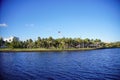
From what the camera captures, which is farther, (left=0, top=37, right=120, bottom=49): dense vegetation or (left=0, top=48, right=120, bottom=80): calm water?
(left=0, top=37, right=120, bottom=49): dense vegetation

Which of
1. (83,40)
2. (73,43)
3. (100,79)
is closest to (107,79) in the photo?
(100,79)

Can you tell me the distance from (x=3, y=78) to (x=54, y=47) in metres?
54.3

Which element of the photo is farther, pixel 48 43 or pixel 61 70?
pixel 48 43

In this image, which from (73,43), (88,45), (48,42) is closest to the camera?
(48,42)

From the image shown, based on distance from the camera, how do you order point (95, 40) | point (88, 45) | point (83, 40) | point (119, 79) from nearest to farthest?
point (119, 79)
point (83, 40)
point (88, 45)
point (95, 40)

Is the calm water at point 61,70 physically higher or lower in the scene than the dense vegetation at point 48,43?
lower

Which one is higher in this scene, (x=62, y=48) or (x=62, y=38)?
(x=62, y=38)

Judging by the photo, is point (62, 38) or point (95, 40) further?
point (95, 40)

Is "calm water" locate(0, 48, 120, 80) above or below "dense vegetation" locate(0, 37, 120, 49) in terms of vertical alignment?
below

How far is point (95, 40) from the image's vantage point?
278 feet

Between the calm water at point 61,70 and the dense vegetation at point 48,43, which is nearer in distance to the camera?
the calm water at point 61,70

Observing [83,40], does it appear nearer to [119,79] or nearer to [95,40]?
[95,40]

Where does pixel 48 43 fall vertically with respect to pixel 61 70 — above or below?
above

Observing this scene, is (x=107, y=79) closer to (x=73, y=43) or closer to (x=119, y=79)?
(x=119, y=79)
